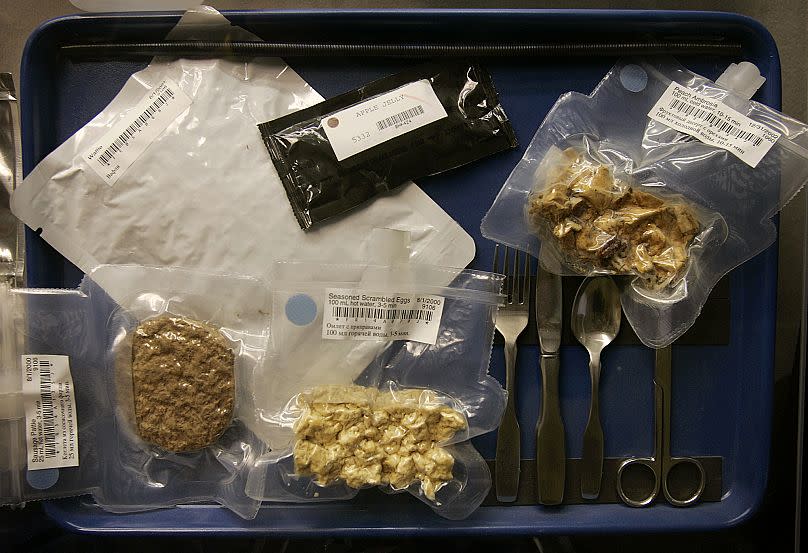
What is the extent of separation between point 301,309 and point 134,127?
308 mm

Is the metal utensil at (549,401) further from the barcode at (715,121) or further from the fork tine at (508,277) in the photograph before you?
the barcode at (715,121)

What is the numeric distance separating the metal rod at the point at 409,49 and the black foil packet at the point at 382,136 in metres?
0.02

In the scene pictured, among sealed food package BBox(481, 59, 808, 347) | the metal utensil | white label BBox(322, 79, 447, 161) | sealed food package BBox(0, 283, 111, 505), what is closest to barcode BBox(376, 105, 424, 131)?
white label BBox(322, 79, 447, 161)

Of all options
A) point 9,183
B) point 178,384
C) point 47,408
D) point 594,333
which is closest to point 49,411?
point 47,408

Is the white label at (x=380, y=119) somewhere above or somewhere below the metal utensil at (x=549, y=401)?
above

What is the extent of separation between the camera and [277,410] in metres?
0.77

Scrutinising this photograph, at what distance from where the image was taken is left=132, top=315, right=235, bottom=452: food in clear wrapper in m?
0.74

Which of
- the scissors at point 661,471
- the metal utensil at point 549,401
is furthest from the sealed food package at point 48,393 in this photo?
the scissors at point 661,471

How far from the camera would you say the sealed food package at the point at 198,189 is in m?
0.78

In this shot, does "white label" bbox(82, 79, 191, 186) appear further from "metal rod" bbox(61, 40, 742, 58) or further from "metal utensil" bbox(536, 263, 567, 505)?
"metal utensil" bbox(536, 263, 567, 505)

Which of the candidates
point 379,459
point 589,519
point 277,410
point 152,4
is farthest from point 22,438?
point 589,519

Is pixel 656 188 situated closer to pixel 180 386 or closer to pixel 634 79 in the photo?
pixel 634 79

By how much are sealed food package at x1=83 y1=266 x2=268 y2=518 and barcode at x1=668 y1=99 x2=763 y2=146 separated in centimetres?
55

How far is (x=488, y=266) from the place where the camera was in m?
0.80
